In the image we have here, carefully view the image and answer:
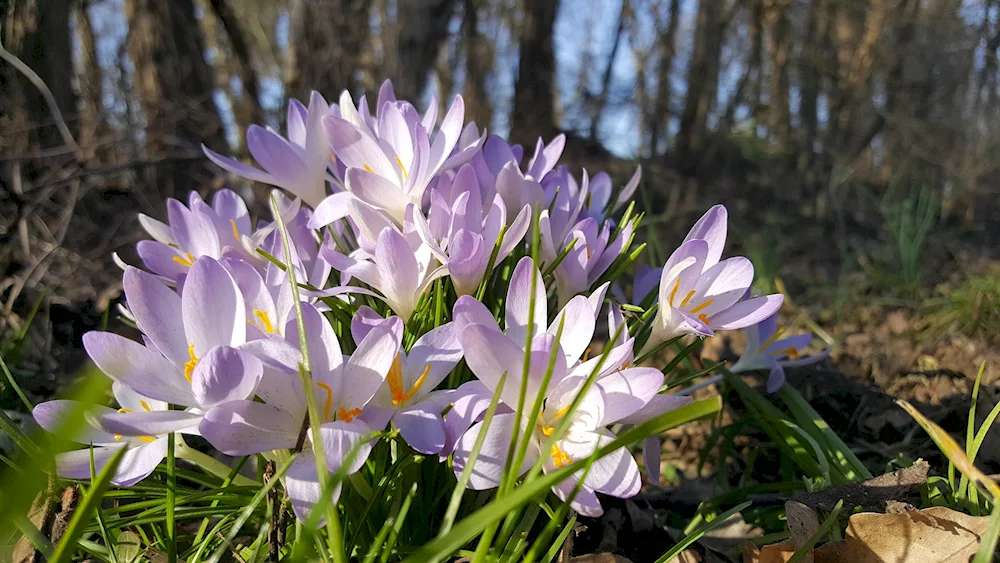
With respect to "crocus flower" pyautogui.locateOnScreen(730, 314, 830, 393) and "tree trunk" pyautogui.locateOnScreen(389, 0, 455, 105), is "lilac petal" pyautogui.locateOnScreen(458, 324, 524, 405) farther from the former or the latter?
"tree trunk" pyautogui.locateOnScreen(389, 0, 455, 105)

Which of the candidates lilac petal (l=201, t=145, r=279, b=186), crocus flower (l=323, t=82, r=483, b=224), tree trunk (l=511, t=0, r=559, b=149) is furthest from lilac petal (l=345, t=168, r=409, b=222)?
tree trunk (l=511, t=0, r=559, b=149)

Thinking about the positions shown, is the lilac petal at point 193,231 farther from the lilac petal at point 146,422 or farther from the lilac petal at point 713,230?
the lilac petal at point 713,230

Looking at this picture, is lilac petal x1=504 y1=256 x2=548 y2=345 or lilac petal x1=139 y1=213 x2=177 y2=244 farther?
lilac petal x1=139 y1=213 x2=177 y2=244

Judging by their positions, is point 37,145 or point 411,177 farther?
point 37,145

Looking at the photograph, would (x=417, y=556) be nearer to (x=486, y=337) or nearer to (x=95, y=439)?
(x=486, y=337)

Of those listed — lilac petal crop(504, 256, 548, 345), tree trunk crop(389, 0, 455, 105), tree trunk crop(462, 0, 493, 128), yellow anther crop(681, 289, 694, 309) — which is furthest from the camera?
tree trunk crop(462, 0, 493, 128)

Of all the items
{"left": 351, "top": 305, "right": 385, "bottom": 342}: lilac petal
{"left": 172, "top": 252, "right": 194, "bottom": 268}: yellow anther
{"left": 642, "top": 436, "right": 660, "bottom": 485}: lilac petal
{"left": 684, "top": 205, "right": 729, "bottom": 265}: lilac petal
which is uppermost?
{"left": 684, "top": 205, "right": 729, "bottom": 265}: lilac petal

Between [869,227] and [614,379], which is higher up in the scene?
[614,379]

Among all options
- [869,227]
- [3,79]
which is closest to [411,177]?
[3,79]
